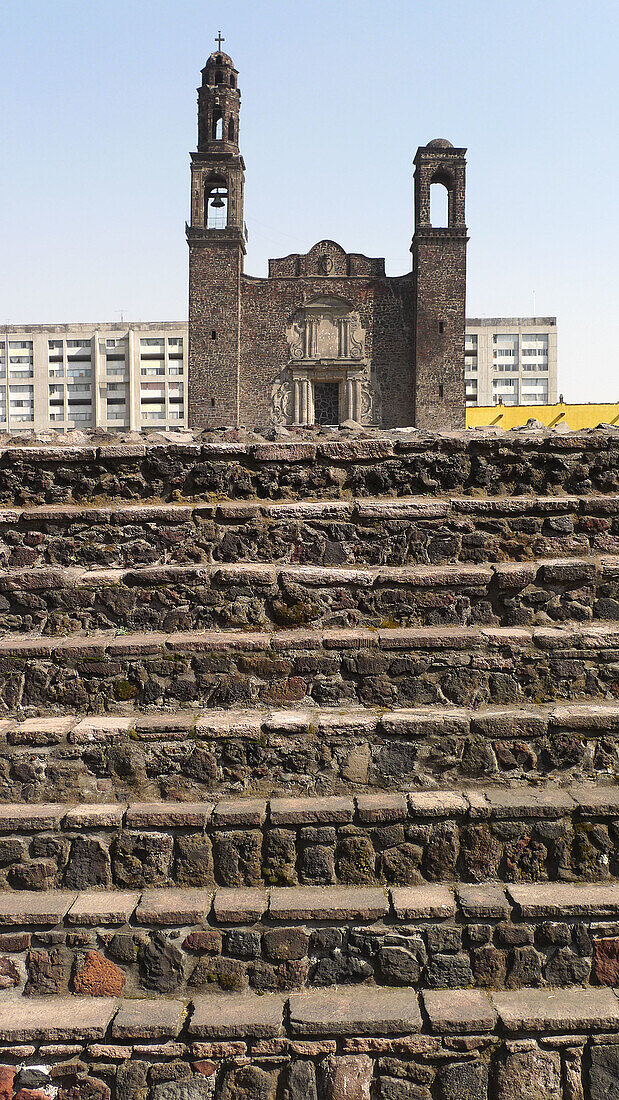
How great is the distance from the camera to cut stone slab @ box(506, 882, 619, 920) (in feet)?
8.74

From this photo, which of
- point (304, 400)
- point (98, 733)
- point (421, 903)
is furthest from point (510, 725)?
point (304, 400)

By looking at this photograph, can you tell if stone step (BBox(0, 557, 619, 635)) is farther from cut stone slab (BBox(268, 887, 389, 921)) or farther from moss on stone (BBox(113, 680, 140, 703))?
cut stone slab (BBox(268, 887, 389, 921))

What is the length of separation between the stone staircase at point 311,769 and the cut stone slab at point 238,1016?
13 mm

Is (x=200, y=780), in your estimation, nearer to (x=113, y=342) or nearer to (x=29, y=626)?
(x=29, y=626)

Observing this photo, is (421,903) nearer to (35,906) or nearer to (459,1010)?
(459,1010)

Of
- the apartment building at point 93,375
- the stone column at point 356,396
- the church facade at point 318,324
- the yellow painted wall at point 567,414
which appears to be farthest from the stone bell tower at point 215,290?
the apartment building at point 93,375

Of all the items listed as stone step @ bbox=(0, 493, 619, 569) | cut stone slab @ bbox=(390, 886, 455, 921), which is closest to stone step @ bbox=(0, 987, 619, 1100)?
cut stone slab @ bbox=(390, 886, 455, 921)

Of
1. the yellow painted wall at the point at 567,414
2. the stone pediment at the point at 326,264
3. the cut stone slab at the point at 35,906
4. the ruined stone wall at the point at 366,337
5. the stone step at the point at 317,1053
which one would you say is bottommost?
the stone step at the point at 317,1053

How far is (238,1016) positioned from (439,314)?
24.3 metres

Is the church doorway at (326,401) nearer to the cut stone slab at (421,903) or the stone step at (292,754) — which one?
the stone step at (292,754)

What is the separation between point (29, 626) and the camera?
340 cm

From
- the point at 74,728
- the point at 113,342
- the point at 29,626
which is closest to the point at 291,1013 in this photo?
the point at 74,728

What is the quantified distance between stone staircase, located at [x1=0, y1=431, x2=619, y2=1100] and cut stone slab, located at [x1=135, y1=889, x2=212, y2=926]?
0.4 inches

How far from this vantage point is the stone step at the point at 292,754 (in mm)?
2977
